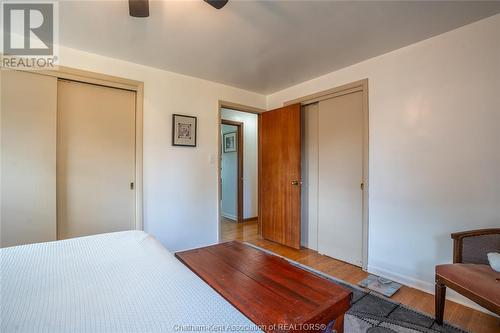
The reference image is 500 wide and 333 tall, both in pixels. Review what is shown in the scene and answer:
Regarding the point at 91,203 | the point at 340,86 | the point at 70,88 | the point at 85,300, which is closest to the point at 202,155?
the point at 91,203

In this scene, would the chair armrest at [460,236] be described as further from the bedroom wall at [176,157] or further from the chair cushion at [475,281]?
the bedroom wall at [176,157]

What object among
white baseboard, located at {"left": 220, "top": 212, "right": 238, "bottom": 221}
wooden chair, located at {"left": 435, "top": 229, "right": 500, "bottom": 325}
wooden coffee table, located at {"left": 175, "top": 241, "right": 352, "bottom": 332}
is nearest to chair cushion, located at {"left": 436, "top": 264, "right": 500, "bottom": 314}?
→ wooden chair, located at {"left": 435, "top": 229, "right": 500, "bottom": 325}

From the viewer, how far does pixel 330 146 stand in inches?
120

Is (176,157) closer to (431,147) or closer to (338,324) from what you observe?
(338,324)

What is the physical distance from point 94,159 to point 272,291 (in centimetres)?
227

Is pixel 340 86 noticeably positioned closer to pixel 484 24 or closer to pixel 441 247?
pixel 484 24

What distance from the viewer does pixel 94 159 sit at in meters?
2.51

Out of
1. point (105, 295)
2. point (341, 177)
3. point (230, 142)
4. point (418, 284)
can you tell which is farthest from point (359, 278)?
point (230, 142)

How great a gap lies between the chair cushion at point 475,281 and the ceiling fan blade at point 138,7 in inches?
99.3

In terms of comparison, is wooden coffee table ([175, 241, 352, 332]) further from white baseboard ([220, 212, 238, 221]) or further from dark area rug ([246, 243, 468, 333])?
white baseboard ([220, 212, 238, 221])

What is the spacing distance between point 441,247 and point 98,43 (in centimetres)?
361

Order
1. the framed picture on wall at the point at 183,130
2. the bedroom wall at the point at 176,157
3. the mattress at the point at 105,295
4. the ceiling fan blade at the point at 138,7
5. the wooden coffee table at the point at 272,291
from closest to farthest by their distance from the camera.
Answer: the mattress at the point at 105,295
the wooden coffee table at the point at 272,291
the ceiling fan blade at the point at 138,7
the bedroom wall at the point at 176,157
the framed picture on wall at the point at 183,130

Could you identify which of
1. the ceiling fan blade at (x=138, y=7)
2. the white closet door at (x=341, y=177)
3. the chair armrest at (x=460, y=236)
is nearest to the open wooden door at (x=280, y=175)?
the white closet door at (x=341, y=177)

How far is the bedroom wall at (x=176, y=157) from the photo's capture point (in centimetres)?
275
